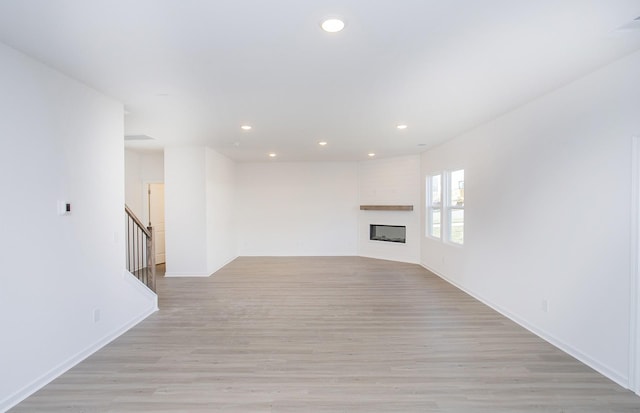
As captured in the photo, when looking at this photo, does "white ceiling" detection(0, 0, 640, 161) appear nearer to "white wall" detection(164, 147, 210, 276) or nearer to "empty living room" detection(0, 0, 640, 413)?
"empty living room" detection(0, 0, 640, 413)

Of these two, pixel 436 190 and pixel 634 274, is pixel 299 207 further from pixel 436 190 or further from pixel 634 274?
pixel 634 274

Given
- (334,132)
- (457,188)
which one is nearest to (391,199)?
(457,188)

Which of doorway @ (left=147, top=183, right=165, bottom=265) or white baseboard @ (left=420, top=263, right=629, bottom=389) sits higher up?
doorway @ (left=147, top=183, right=165, bottom=265)

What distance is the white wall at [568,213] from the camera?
251 centimetres

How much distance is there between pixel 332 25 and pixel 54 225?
105 inches

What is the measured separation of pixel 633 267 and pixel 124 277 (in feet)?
15.4

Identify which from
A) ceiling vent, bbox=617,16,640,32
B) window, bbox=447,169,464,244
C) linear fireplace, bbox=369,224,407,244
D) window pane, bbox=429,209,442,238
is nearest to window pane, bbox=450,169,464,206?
window, bbox=447,169,464,244

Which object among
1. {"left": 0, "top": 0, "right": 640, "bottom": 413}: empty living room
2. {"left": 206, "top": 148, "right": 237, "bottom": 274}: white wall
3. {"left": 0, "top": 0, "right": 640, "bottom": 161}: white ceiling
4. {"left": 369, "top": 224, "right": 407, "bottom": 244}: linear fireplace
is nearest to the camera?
{"left": 0, "top": 0, "right": 640, "bottom": 161}: white ceiling

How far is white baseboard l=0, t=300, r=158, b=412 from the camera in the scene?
220cm

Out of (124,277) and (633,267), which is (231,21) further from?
(633,267)

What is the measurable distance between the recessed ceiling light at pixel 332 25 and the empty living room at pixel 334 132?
13 mm

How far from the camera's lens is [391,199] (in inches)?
310

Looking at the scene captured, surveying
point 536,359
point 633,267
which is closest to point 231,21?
point 633,267

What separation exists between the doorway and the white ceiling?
3871 millimetres
